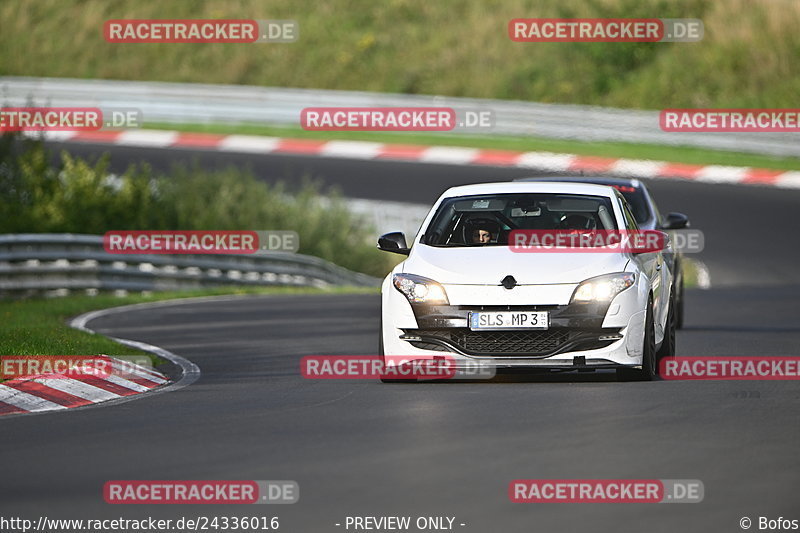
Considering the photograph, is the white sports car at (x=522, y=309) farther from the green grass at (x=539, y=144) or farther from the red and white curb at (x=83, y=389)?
the green grass at (x=539, y=144)

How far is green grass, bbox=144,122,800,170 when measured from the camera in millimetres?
41125

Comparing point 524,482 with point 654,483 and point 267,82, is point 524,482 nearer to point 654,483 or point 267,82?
point 654,483

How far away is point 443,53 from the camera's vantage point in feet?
176

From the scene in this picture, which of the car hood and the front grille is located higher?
the car hood

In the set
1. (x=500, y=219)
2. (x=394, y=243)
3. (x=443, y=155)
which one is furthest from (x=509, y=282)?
(x=443, y=155)

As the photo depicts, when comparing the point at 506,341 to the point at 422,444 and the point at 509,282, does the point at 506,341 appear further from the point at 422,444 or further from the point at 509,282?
the point at 422,444

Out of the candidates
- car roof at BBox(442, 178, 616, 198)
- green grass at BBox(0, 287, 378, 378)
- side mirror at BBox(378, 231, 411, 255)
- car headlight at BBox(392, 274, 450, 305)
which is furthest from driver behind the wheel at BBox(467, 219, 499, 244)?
green grass at BBox(0, 287, 378, 378)

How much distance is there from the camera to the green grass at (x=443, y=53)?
49312mm

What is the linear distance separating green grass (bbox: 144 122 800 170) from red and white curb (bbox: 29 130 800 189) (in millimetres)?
651

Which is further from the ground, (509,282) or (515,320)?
(509,282)

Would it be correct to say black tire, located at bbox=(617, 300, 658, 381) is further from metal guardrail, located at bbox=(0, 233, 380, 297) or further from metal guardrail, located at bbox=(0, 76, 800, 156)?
metal guardrail, located at bbox=(0, 76, 800, 156)

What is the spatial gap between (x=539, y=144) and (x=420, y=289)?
1224 inches

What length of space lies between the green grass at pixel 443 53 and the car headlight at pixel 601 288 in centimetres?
3504

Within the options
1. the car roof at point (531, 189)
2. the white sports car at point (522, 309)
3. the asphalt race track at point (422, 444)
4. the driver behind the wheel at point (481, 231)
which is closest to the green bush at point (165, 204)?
the asphalt race track at point (422, 444)
